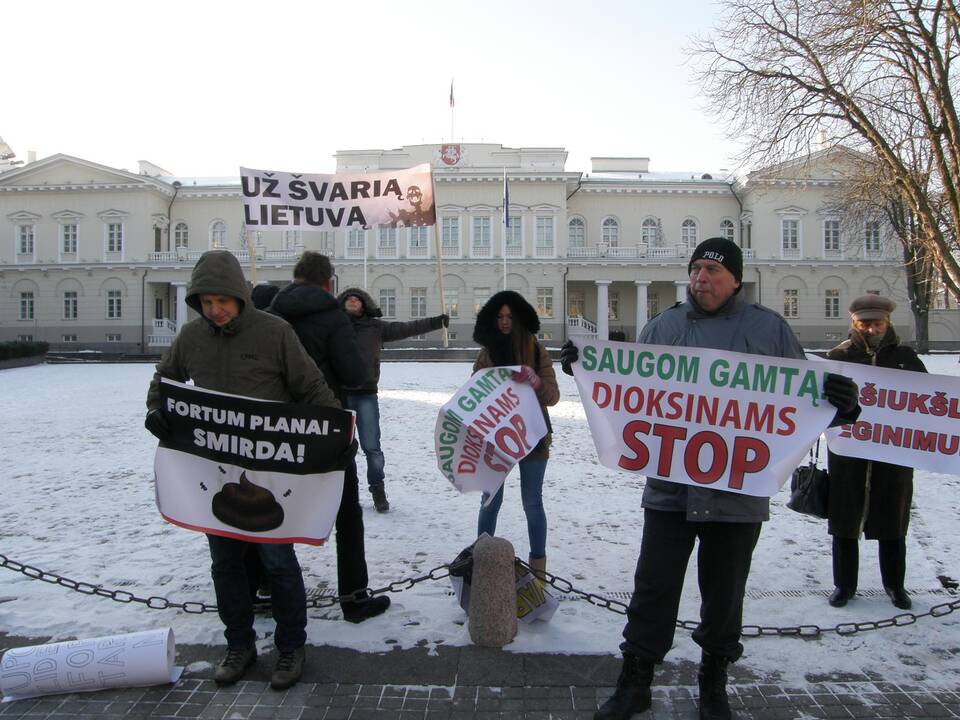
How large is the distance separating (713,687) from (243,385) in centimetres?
274

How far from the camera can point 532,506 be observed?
474 cm

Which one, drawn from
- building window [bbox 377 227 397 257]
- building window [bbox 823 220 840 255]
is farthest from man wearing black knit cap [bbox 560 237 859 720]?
building window [bbox 823 220 840 255]

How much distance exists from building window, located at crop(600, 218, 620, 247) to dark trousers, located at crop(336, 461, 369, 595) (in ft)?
161

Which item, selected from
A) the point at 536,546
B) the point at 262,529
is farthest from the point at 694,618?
the point at 262,529

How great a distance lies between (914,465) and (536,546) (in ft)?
8.16

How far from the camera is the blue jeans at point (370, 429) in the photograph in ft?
22.2

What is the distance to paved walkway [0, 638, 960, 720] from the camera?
3.37m

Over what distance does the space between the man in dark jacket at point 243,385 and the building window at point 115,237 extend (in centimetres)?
5298

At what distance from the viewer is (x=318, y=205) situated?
841cm

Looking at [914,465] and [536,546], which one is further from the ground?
[914,465]

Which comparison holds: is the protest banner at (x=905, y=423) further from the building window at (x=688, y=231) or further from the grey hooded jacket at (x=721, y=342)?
the building window at (x=688, y=231)

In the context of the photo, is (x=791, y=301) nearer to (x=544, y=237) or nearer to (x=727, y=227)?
(x=727, y=227)

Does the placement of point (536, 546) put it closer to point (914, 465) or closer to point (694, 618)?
point (694, 618)

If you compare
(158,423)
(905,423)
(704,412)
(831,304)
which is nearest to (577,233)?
→ (831,304)
